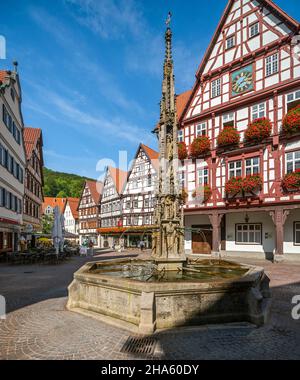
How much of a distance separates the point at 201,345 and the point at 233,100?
1994cm

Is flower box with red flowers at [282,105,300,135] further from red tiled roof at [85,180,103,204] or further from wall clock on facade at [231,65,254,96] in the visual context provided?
red tiled roof at [85,180,103,204]

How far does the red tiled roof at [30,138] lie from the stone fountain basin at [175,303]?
95.2 feet

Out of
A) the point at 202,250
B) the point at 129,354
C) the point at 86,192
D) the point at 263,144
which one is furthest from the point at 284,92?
the point at 86,192

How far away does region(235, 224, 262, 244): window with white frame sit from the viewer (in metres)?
21.4

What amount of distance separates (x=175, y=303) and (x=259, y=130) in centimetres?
1655

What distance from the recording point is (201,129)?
24.2 m

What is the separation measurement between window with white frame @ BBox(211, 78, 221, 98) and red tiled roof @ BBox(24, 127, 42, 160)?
67.1 feet

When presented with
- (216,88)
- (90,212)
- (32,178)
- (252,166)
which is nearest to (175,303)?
(252,166)

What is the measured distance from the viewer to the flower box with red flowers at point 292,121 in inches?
698

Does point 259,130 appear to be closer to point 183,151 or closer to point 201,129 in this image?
point 201,129

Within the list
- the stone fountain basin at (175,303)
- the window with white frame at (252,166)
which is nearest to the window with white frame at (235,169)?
the window with white frame at (252,166)

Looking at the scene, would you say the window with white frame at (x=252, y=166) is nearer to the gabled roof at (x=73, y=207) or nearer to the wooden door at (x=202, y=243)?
the wooden door at (x=202, y=243)

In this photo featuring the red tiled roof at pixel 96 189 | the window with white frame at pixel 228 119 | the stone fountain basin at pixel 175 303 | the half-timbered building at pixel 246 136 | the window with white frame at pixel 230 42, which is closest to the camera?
the stone fountain basin at pixel 175 303
